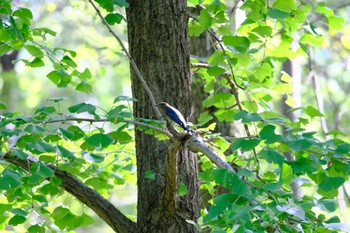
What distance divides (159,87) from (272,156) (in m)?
0.83

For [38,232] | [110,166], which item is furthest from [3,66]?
[38,232]

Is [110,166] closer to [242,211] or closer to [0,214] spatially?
[0,214]

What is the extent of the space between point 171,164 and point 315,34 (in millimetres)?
1040

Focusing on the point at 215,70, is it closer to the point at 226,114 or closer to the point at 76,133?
the point at 226,114

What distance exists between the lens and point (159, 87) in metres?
3.09

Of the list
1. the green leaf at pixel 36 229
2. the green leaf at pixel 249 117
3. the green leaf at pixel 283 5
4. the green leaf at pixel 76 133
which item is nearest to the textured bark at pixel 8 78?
the green leaf at pixel 36 229

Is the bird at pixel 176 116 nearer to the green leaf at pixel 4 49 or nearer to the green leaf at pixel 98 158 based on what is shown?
the green leaf at pixel 98 158

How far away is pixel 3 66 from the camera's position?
9.35m

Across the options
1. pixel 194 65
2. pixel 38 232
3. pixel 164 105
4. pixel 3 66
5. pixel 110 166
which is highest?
pixel 3 66

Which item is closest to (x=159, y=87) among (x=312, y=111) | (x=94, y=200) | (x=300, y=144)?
(x=94, y=200)

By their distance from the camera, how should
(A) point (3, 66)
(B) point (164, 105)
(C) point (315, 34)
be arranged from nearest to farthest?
1. (B) point (164, 105)
2. (C) point (315, 34)
3. (A) point (3, 66)

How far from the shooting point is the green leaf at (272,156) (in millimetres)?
2416

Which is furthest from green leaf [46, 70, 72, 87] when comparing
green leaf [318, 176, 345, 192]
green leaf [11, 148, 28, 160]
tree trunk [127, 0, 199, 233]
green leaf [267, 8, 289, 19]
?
green leaf [318, 176, 345, 192]

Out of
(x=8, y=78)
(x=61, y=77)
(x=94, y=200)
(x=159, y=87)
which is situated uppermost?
(x=8, y=78)
